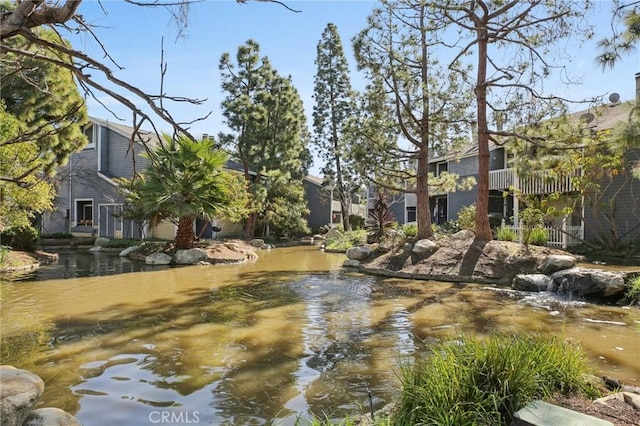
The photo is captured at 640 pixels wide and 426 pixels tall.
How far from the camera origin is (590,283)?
27.3ft

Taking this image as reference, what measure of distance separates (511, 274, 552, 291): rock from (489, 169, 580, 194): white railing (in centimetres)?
309

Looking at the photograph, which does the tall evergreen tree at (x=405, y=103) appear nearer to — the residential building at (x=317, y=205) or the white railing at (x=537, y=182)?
the white railing at (x=537, y=182)

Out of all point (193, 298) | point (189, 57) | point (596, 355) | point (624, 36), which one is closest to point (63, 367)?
point (189, 57)

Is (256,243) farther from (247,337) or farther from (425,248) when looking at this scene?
(247,337)

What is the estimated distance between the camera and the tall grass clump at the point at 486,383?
106 inches

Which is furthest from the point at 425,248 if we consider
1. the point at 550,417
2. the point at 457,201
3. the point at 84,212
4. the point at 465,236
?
the point at 84,212

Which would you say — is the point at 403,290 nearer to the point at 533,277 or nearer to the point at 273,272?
the point at 533,277

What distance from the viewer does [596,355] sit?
4.81m

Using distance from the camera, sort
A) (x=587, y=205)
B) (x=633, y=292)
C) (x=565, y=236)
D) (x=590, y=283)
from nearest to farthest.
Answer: (x=633, y=292)
(x=590, y=283)
(x=587, y=205)
(x=565, y=236)

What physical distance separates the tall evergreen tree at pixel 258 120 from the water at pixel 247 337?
13119 millimetres

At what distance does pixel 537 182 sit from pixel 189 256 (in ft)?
42.4

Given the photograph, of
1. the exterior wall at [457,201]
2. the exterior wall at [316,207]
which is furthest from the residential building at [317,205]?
the exterior wall at [457,201]

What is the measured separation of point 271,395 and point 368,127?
1034 centimetres

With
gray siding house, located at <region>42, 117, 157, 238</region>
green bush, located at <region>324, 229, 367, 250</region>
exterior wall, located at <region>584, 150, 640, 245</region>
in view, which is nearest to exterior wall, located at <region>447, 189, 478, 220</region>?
green bush, located at <region>324, 229, 367, 250</region>
